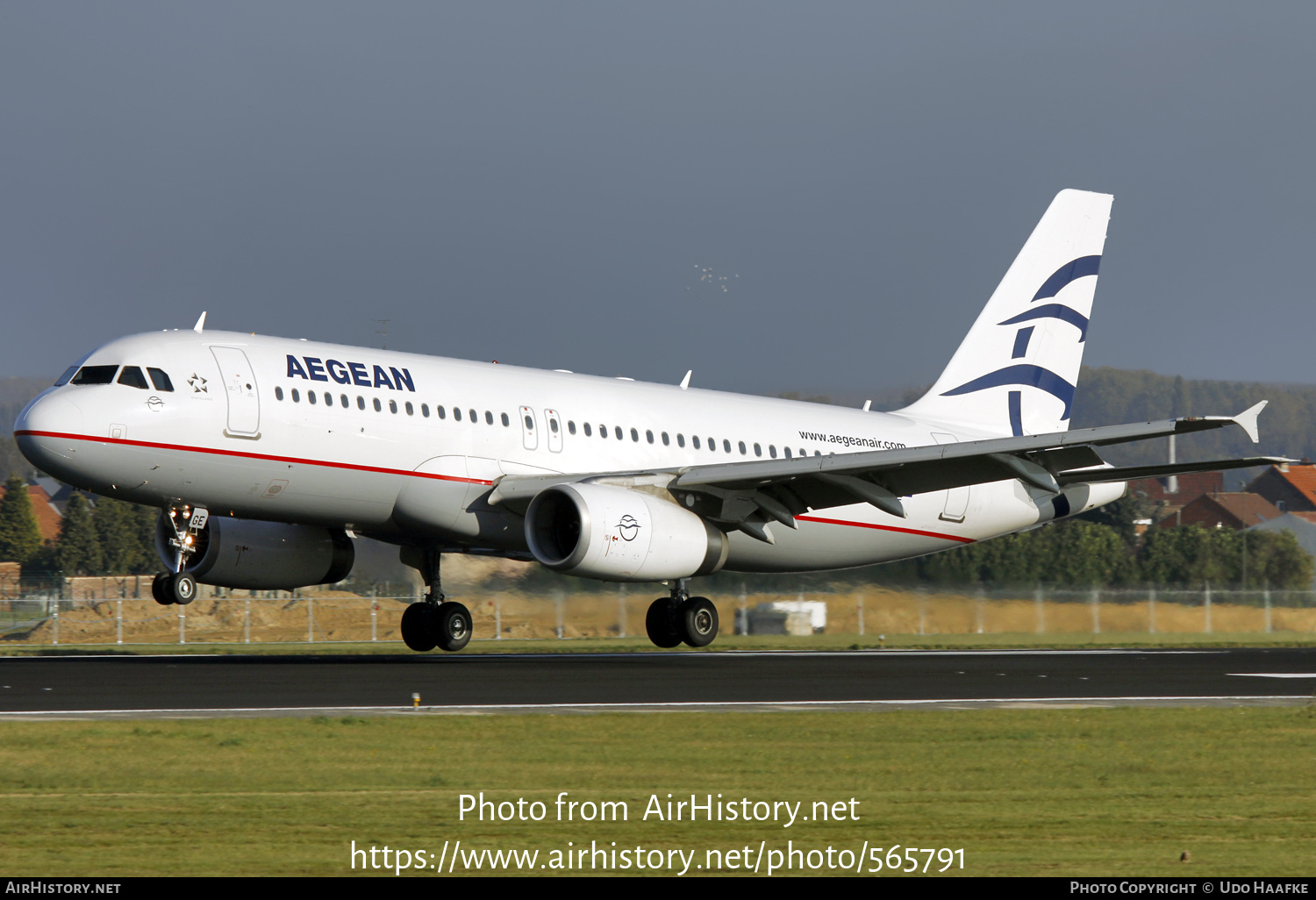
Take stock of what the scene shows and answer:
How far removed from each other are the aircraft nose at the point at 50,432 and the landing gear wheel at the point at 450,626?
8.26 metres

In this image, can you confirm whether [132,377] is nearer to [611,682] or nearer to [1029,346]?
[611,682]

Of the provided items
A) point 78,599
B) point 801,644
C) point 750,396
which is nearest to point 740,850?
point 750,396

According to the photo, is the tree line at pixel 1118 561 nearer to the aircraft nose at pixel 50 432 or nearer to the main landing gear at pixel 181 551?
the main landing gear at pixel 181 551

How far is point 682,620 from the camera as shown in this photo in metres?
26.9

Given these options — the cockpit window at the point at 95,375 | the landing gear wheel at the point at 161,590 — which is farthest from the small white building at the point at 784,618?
the cockpit window at the point at 95,375

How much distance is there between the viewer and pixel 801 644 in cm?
3319

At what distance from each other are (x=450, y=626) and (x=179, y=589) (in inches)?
254

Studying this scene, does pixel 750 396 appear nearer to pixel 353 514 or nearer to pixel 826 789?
pixel 353 514

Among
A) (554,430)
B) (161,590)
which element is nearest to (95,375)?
(161,590)

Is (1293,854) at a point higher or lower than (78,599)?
lower

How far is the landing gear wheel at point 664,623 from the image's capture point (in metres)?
27.1

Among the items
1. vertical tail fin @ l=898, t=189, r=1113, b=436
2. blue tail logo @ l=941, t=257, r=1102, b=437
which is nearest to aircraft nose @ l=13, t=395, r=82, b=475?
vertical tail fin @ l=898, t=189, r=1113, b=436

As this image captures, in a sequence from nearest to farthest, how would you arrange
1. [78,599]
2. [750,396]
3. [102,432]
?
[102,432] < [750,396] < [78,599]

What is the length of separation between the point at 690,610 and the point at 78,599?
2102 cm
